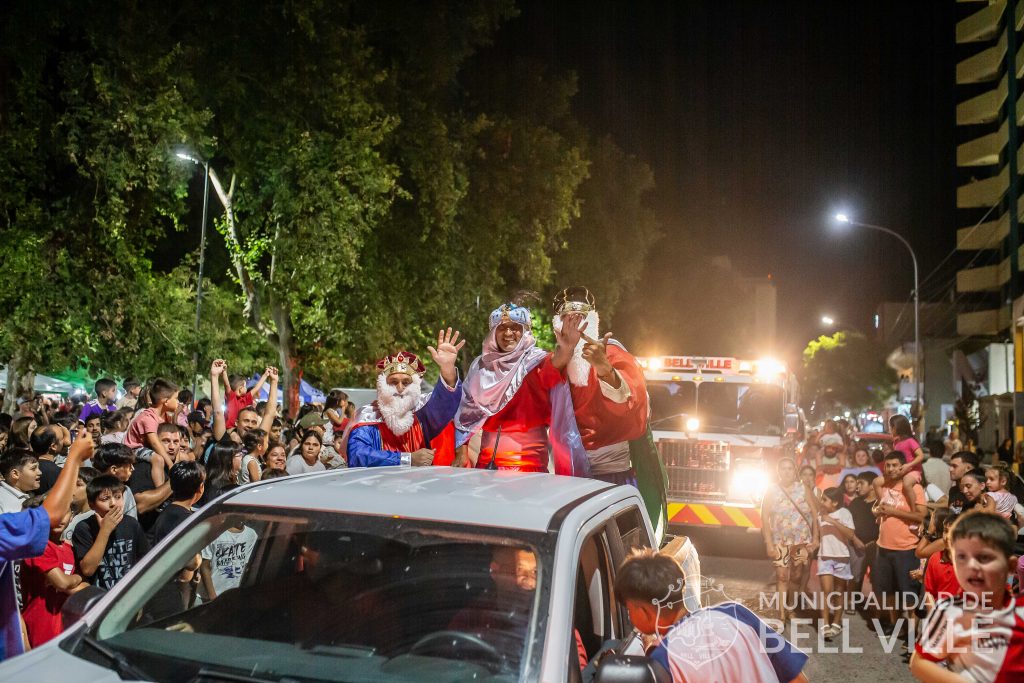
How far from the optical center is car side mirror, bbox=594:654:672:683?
110 inches

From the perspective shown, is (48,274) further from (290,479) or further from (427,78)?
(290,479)

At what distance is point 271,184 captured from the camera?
1933cm

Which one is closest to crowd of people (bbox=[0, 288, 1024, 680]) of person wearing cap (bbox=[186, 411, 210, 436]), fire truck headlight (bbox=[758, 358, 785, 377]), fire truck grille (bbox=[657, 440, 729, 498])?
person wearing cap (bbox=[186, 411, 210, 436])

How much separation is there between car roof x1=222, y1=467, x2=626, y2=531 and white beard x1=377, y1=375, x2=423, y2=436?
2187mm

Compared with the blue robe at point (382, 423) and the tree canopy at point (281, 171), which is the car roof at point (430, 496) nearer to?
the blue robe at point (382, 423)

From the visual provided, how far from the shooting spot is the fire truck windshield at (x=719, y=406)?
14.1 m

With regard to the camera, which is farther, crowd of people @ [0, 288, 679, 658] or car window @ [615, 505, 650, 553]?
crowd of people @ [0, 288, 679, 658]

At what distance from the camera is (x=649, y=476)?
727 centimetres

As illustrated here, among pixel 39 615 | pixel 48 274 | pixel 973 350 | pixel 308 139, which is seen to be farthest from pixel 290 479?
pixel 973 350

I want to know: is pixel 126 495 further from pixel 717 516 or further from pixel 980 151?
pixel 980 151

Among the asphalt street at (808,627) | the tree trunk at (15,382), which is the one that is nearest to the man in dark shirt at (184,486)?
the asphalt street at (808,627)

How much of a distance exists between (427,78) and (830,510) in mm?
13986

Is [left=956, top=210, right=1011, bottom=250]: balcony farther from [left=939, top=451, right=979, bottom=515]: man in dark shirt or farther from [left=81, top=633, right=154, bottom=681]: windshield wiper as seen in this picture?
[left=81, top=633, right=154, bottom=681]: windshield wiper

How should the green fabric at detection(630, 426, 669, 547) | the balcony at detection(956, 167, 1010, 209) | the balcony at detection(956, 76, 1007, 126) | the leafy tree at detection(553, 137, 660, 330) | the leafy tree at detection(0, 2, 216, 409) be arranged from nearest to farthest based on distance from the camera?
the green fabric at detection(630, 426, 669, 547) → the leafy tree at detection(0, 2, 216, 409) → the leafy tree at detection(553, 137, 660, 330) → the balcony at detection(956, 76, 1007, 126) → the balcony at detection(956, 167, 1010, 209)
